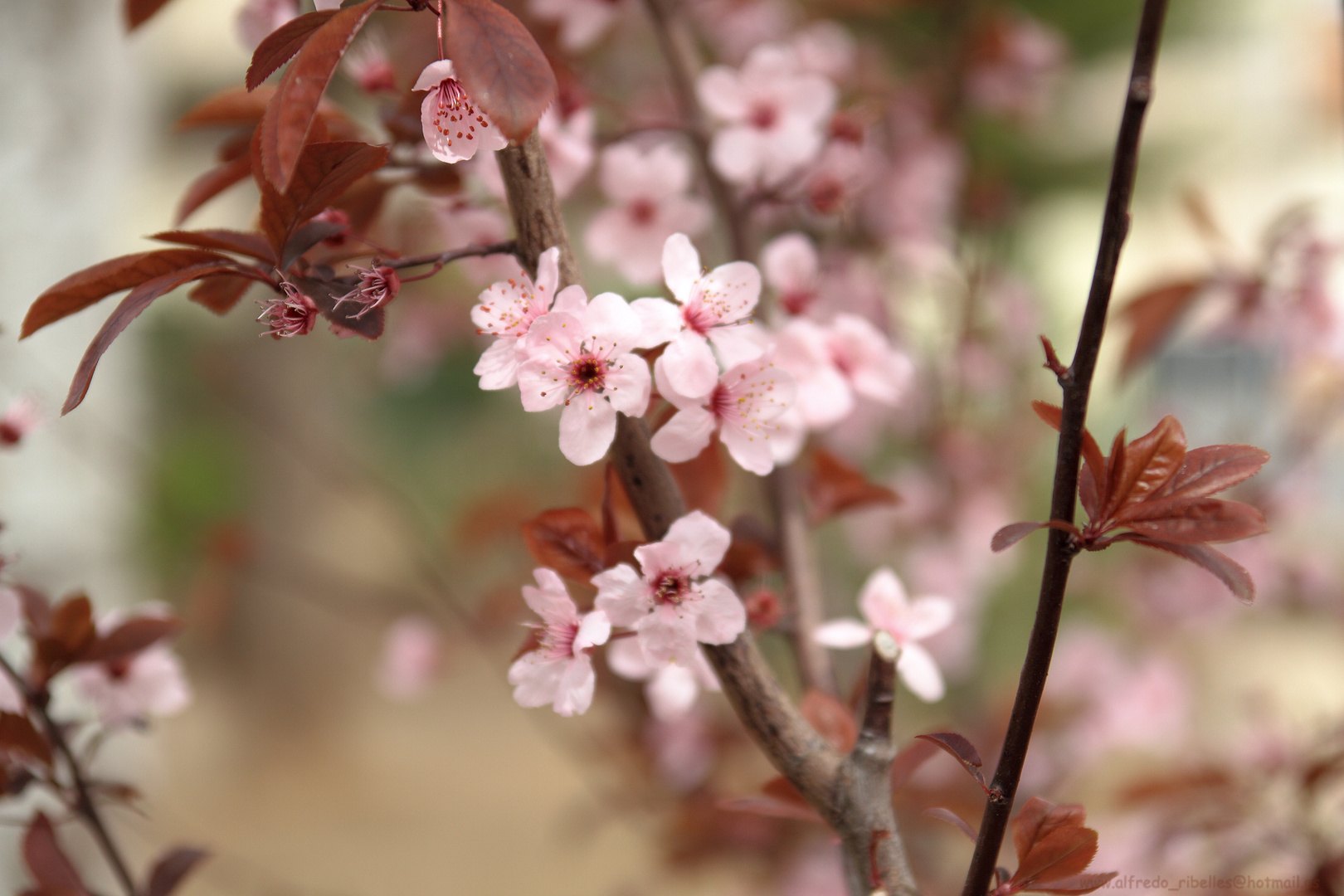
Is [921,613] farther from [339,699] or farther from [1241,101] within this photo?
[339,699]

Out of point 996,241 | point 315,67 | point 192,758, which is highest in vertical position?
point 996,241

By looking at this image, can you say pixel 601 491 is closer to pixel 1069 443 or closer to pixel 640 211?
pixel 640 211

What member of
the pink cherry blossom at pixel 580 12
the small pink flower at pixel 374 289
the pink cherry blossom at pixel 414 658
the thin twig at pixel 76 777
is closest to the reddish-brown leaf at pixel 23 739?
the thin twig at pixel 76 777

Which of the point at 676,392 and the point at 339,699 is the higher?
the point at 676,392

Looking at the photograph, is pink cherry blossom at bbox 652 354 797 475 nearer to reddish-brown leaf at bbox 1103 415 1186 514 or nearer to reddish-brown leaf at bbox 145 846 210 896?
reddish-brown leaf at bbox 1103 415 1186 514

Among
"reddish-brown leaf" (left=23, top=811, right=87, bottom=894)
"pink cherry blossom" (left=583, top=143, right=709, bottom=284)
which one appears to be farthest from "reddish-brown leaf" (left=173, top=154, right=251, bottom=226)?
"reddish-brown leaf" (left=23, top=811, right=87, bottom=894)

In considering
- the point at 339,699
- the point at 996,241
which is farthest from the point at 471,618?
the point at 339,699

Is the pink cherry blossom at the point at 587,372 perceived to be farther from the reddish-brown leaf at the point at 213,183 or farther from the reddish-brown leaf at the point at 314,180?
the reddish-brown leaf at the point at 213,183

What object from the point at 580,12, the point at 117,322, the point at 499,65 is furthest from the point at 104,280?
the point at 580,12
